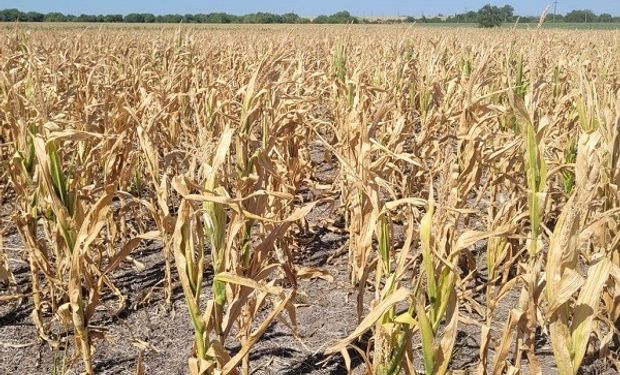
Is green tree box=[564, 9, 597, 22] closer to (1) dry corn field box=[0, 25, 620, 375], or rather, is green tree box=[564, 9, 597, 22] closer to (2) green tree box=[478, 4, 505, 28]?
(2) green tree box=[478, 4, 505, 28]

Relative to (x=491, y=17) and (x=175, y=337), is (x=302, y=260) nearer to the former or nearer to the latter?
(x=175, y=337)

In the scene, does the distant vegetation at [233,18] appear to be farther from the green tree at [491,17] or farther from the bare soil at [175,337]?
the bare soil at [175,337]

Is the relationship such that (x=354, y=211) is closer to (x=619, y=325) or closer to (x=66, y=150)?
(x=619, y=325)

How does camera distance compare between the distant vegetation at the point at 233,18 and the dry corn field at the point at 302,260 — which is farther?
the distant vegetation at the point at 233,18

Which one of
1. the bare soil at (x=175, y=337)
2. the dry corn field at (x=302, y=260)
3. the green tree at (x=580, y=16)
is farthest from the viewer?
the green tree at (x=580, y=16)

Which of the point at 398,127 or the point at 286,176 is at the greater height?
the point at 398,127

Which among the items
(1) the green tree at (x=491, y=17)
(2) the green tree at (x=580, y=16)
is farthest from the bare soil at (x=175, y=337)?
(2) the green tree at (x=580, y=16)

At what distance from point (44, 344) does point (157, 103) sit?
78.9 inches

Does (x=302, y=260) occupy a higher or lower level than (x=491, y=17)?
lower

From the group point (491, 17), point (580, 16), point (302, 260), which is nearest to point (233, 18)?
point (491, 17)

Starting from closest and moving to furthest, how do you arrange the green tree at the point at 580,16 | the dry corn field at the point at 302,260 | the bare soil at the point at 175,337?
the dry corn field at the point at 302,260 < the bare soil at the point at 175,337 < the green tree at the point at 580,16

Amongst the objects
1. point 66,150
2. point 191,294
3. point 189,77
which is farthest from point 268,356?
point 189,77

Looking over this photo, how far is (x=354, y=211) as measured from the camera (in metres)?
3.38

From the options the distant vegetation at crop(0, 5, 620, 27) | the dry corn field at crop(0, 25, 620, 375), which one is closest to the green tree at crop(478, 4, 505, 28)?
the distant vegetation at crop(0, 5, 620, 27)
